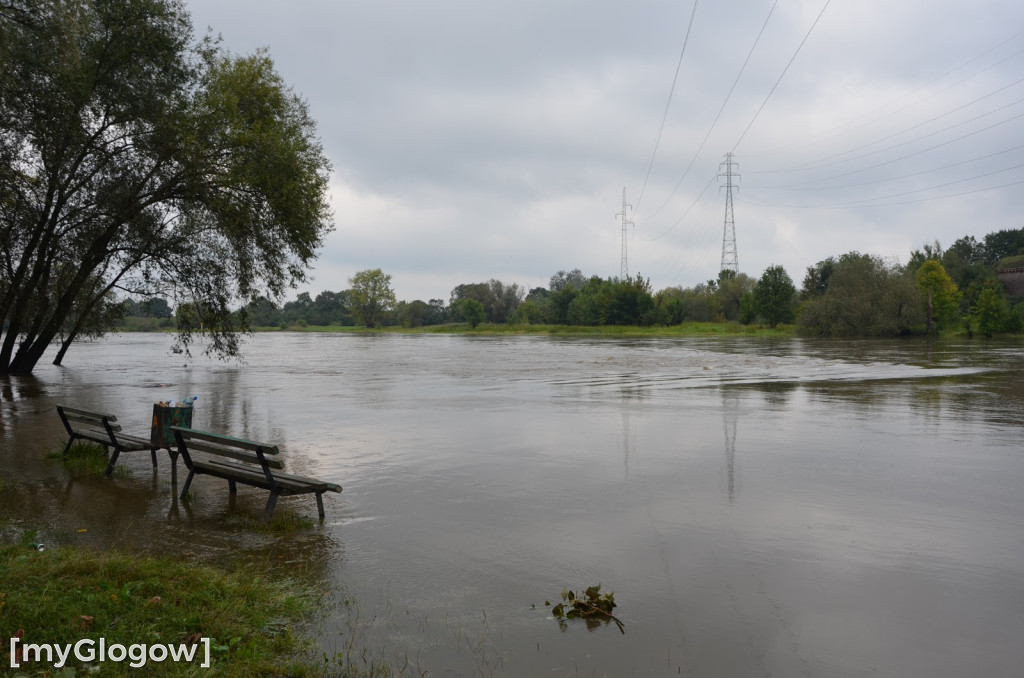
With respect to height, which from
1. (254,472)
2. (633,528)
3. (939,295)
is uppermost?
(939,295)

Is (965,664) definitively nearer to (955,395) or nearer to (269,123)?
(955,395)

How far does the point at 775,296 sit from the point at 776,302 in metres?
0.93

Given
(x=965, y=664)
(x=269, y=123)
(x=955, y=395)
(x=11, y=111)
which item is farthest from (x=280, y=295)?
(x=965, y=664)

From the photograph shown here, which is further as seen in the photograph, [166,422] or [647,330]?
[647,330]

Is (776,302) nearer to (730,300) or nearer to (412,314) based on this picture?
(730,300)

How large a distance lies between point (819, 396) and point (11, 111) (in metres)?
22.7

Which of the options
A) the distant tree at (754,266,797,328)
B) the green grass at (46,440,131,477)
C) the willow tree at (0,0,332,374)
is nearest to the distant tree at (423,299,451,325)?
the distant tree at (754,266,797,328)

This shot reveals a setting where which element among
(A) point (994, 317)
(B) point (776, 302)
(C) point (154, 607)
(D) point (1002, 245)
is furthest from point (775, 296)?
(C) point (154, 607)

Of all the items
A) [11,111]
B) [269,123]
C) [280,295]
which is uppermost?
[269,123]

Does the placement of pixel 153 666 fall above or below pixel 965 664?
above

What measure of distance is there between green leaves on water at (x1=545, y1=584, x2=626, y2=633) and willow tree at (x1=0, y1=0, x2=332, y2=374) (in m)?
16.6

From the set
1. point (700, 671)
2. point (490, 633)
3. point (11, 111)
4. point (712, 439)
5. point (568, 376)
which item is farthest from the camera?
point (568, 376)

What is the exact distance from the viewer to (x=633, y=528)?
7.51 meters

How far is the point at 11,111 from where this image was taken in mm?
16672
